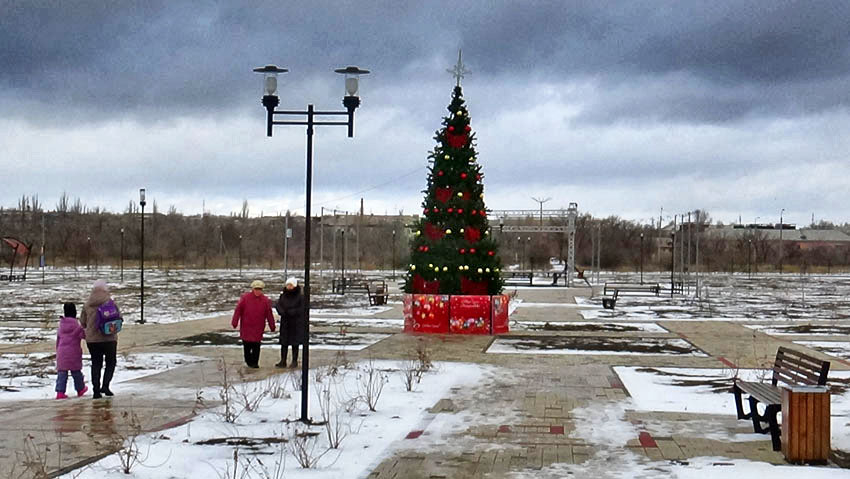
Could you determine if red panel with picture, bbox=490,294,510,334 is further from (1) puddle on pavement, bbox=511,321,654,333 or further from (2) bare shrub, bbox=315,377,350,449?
(2) bare shrub, bbox=315,377,350,449

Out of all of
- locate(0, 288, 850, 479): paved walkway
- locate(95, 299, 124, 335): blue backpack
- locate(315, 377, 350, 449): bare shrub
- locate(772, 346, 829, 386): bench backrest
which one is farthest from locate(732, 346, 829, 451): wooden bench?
locate(95, 299, 124, 335): blue backpack

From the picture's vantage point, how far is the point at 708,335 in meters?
20.0

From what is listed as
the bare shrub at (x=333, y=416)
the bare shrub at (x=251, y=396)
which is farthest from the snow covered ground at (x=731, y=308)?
the bare shrub at (x=251, y=396)

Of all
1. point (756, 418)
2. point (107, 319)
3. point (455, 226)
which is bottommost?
point (756, 418)

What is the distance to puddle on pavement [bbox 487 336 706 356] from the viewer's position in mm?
16312

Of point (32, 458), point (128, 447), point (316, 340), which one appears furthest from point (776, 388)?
point (316, 340)

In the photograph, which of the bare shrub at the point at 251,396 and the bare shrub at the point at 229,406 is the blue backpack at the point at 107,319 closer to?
the bare shrub at the point at 229,406

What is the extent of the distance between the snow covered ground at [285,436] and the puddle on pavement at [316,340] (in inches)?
207

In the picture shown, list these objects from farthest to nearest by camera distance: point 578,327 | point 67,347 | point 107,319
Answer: point 578,327
point 67,347
point 107,319

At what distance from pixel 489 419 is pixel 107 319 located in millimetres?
5084

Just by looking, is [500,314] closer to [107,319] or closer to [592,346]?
[592,346]

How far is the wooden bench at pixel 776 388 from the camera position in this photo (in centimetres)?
783

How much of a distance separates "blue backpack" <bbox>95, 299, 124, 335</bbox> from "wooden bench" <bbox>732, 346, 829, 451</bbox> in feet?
25.2

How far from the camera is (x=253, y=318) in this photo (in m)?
13.2
